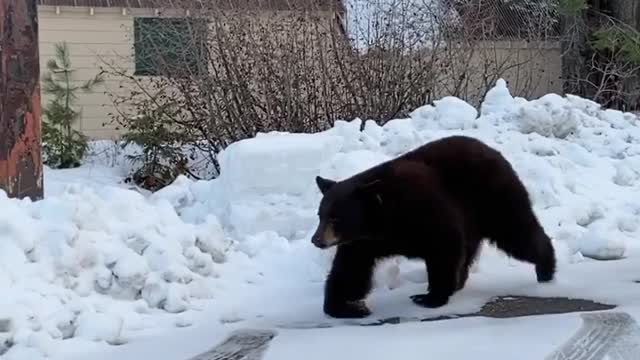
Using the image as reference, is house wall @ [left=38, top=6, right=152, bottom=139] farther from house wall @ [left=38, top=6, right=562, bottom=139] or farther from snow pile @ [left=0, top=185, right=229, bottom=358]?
snow pile @ [left=0, top=185, right=229, bottom=358]

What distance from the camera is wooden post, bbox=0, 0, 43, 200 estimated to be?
6754 mm

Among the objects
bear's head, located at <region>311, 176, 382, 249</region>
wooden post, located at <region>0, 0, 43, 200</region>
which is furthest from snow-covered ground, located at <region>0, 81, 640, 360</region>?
wooden post, located at <region>0, 0, 43, 200</region>

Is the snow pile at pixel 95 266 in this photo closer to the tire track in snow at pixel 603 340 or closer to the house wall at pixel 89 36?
the tire track in snow at pixel 603 340

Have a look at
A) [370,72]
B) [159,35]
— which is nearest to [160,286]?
[370,72]

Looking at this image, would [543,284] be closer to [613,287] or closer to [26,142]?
[613,287]

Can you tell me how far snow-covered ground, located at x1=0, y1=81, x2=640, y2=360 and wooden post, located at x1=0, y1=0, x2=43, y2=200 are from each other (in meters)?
0.63

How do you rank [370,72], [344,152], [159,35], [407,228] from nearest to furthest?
[407,228]
[344,152]
[370,72]
[159,35]

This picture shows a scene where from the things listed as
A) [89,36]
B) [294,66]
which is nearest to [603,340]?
[294,66]

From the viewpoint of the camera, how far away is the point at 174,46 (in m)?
11.8

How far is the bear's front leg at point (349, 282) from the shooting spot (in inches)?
204

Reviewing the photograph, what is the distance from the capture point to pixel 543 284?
5734mm

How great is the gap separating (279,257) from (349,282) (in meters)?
1.02

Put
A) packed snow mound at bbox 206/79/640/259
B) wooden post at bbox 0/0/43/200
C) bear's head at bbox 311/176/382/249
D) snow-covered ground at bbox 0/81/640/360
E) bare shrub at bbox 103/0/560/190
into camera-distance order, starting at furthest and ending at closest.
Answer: bare shrub at bbox 103/0/560/190, packed snow mound at bbox 206/79/640/259, wooden post at bbox 0/0/43/200, bear's head at bbox 311/176/382/249, snow-covered ground at bbox 0/81/640/360

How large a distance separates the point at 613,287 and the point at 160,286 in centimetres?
256
